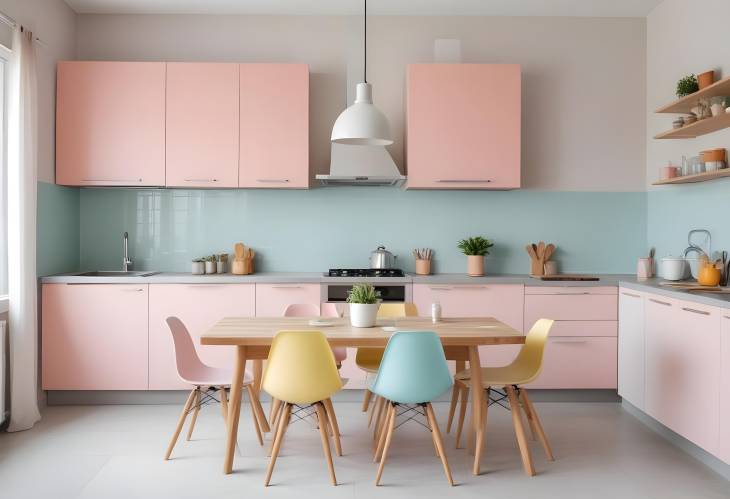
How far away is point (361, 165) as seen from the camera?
14.7 feet

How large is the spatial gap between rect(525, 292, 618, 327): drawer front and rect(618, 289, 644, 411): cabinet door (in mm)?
82

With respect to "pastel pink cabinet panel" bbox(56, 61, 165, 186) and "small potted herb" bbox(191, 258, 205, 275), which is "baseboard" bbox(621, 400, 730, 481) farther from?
"pastel pink cabinet panel" bbox(56, 61, 165, 186)

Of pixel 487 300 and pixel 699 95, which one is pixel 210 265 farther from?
pixel 699 95

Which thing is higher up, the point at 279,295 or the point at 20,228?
the point at 20,228

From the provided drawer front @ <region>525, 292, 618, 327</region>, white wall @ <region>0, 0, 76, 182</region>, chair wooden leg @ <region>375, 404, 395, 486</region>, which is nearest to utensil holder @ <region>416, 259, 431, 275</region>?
drawer front @ <region>525, 292, 618, 327</region>

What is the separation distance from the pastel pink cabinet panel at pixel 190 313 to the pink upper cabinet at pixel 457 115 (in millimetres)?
1669

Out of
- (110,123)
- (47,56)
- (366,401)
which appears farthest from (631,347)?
(47,56)

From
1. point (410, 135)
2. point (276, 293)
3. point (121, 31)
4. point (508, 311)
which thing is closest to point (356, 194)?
point (410, 135)

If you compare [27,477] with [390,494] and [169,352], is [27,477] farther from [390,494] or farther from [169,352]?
[390,494]

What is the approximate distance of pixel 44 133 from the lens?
4.33m

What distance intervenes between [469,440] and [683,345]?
136cm

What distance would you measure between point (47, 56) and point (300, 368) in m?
3.29

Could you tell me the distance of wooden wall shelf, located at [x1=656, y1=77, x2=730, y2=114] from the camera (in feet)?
11.5

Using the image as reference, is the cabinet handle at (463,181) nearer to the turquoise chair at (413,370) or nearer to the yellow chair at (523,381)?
the yellow chair at (523,381)
